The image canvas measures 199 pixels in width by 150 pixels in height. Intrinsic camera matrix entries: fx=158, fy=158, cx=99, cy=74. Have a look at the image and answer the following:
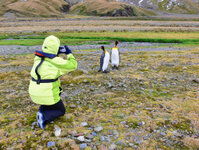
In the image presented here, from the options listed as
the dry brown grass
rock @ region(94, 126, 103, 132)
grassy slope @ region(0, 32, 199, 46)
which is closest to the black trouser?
rock @ region(94, 126, 103, 132)

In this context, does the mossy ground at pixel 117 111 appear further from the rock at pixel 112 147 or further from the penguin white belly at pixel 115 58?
the penguin white belly at pixel 115 58

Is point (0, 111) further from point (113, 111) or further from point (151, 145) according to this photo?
point (151, 145)

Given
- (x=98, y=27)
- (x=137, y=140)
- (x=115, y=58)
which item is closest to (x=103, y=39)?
(x=115, y=58)

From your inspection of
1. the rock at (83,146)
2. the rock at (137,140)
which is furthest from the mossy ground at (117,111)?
the rock at (83,146)

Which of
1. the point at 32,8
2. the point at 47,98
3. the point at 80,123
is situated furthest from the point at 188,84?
the point at 32,8

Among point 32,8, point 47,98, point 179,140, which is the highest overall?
point 32,8

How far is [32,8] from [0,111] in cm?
14583

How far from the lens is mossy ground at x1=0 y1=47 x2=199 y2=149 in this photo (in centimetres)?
378

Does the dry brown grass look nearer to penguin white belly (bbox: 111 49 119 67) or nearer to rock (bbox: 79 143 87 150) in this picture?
penguin white belly (bbox: 111 49 119 67)

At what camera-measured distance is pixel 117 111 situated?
506 cm

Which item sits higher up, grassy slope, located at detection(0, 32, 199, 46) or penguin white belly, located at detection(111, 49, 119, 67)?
grassy slope, located at detection(0, 32, 199, 46)

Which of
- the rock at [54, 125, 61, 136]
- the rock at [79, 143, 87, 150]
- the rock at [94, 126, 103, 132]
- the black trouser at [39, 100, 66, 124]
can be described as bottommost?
the rock at [79, 143, 87, 150]

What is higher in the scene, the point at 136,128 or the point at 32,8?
the point at 32,8

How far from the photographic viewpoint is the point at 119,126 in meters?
4.30
